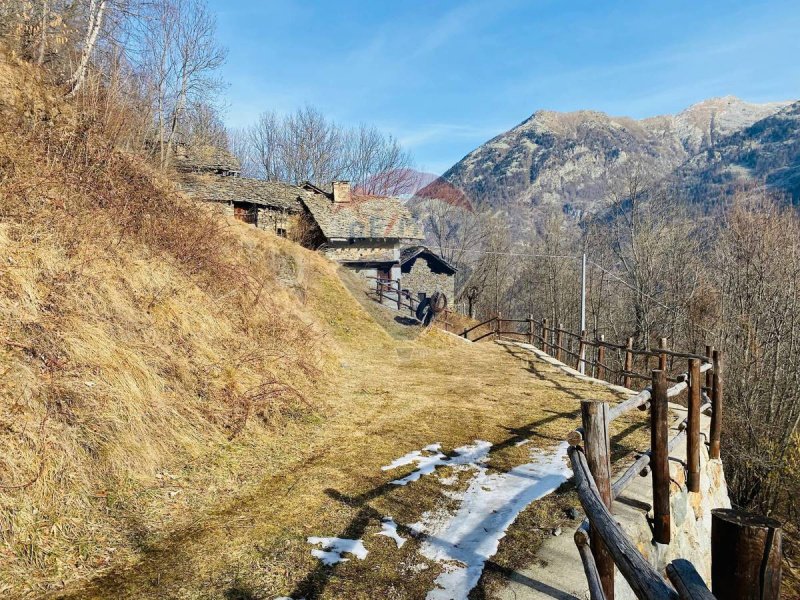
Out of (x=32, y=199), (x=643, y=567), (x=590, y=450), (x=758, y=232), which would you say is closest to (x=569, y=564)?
(x=590, y=450)

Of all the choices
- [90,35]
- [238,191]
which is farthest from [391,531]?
[238,191]

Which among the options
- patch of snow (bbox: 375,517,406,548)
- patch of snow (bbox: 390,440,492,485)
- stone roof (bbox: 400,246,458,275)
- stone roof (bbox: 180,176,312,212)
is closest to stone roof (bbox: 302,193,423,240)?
stone roof (bbox: 180,176,312,212)

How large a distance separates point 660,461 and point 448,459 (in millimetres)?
2555

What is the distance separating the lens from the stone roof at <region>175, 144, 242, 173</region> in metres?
22.8

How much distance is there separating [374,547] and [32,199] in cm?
663

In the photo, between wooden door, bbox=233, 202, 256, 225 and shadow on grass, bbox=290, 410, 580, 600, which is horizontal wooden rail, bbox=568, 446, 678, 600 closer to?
shadow on grass, bbox=290, 410, 580, 600

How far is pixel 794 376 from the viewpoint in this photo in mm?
15766

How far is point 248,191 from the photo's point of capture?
2545 cm

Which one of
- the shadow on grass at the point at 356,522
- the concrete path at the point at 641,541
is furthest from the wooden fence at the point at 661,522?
the shadow on grass at the point at 356,522

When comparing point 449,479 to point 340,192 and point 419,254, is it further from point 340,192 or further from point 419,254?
point 419,254

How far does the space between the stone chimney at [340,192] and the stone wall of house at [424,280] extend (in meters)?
7.50

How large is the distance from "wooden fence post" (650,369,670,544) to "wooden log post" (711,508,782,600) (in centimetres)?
316

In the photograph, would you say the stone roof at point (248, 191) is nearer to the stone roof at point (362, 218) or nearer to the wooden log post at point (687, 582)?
the stone roof at point (362, 218)

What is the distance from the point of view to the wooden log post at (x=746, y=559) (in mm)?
1496
